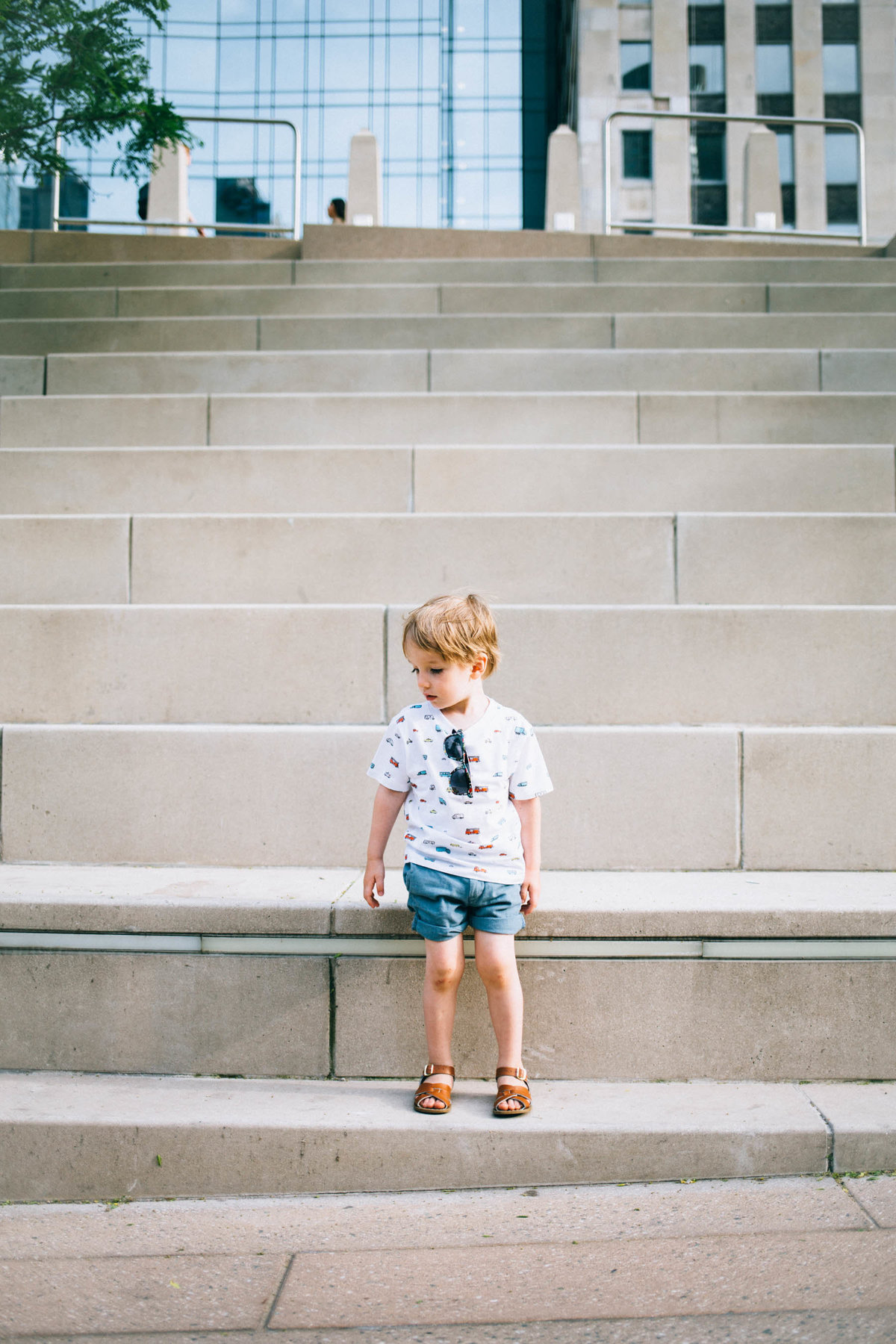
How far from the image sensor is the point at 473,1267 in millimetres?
2160

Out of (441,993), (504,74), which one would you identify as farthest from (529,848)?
(504,74)

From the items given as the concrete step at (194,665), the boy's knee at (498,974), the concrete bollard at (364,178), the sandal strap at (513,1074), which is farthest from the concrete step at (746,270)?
the sandal strap at (513,1074)

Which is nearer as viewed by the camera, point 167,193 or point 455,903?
point 455,903

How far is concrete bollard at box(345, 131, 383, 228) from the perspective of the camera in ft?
39.9

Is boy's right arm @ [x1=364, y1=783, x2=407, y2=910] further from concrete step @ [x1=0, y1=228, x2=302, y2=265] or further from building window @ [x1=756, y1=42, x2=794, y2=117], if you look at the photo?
building window @ [x1=756, y1=42, x2=794, y2=117]

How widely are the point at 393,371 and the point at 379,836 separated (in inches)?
159

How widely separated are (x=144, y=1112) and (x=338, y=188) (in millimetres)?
47936

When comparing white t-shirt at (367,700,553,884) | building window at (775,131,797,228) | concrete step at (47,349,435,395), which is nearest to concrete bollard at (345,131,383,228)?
concrete step at (47,349,435,395)

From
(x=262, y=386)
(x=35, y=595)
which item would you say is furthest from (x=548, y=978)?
(x=262, y=386)

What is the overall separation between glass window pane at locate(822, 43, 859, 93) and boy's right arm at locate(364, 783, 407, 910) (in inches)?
1955

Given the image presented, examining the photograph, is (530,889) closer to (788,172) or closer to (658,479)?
(658,479)

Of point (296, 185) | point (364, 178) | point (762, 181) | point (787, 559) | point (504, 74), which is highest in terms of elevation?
point (504, 74)

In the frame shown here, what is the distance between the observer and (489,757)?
271cm

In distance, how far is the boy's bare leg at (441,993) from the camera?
2.64 metres
